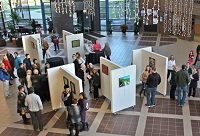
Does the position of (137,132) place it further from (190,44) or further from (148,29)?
(148,29)

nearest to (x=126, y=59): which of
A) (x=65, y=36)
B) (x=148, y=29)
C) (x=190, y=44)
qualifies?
(x=65, y=36)

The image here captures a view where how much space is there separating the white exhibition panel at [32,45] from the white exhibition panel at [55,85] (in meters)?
4.48

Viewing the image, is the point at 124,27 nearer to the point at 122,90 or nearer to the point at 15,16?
the point at 15,16

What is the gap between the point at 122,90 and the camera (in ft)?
28.7

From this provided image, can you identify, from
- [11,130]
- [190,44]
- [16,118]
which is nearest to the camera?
[11,130]

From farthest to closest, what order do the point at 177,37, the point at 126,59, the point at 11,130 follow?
the point at 177,37, the point at 126,59, the point at 11,130

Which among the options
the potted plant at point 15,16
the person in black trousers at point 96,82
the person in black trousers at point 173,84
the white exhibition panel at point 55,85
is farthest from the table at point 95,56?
the potted plant at point 15,16

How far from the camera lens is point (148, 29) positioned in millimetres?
20188

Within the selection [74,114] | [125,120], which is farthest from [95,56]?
[74,114]

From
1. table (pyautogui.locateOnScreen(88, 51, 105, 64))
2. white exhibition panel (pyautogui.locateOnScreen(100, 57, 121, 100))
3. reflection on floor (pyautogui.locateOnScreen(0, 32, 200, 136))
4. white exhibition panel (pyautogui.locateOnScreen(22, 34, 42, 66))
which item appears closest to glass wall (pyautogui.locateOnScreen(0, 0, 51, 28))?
white exhibition panel (pyautogui.locateOnScreen(22, 34, 42, 66))

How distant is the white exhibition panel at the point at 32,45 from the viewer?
523 inches

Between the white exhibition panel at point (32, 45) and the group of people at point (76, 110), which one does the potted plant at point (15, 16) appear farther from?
the group of people at point (76, 110)

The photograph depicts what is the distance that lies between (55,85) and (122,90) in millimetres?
2310

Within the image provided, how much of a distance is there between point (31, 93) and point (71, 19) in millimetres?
13260
